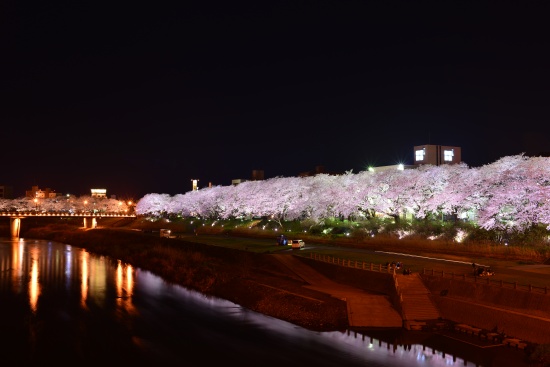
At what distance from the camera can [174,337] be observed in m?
29.7

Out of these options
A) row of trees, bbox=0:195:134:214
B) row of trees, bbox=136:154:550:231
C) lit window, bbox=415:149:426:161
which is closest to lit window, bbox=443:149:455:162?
lit window, bbox=415:149:426:161

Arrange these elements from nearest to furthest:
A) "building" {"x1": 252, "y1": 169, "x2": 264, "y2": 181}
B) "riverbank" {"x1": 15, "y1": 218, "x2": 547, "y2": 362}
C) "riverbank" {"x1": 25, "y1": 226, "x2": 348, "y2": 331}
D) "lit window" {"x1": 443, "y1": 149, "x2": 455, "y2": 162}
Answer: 1. "riverbank" {"x1": 15, "y1": 218, "x2": 547, "y2": 362}
2. "riverbank" {"x1": 25, "y1": 226, "x2": 348, "y2": 331}
3. "lit window" {"x1": 443, "y1": 149, "x2": 455, "y2": 162}
4. "building" {"x1": 252, "y1": 169, "x2": 264, "y2": 181}

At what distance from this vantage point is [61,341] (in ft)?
93.6

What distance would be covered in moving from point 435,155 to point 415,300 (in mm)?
49759

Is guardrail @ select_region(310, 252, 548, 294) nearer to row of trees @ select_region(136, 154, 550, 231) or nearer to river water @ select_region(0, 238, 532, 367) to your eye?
river water @ select_region(0, 238, 532, 367)

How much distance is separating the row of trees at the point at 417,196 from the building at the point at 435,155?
11.5 m

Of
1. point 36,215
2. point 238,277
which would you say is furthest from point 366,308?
point 36,215

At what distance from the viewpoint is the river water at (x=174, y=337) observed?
83.1 feet

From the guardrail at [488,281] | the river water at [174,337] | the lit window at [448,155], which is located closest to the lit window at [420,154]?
the lit window at [448,155]

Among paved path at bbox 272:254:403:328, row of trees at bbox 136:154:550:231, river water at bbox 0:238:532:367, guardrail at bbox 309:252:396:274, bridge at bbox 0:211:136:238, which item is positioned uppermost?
row of trees at bbox 136:154:550:231

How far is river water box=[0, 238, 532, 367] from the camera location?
2533 centimetres

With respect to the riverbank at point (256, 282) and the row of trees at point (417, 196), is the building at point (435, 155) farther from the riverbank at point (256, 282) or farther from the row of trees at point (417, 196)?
the riverbank at point (256, 282)

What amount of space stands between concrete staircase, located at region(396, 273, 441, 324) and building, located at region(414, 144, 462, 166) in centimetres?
4697

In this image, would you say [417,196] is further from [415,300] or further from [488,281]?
[488,281]
